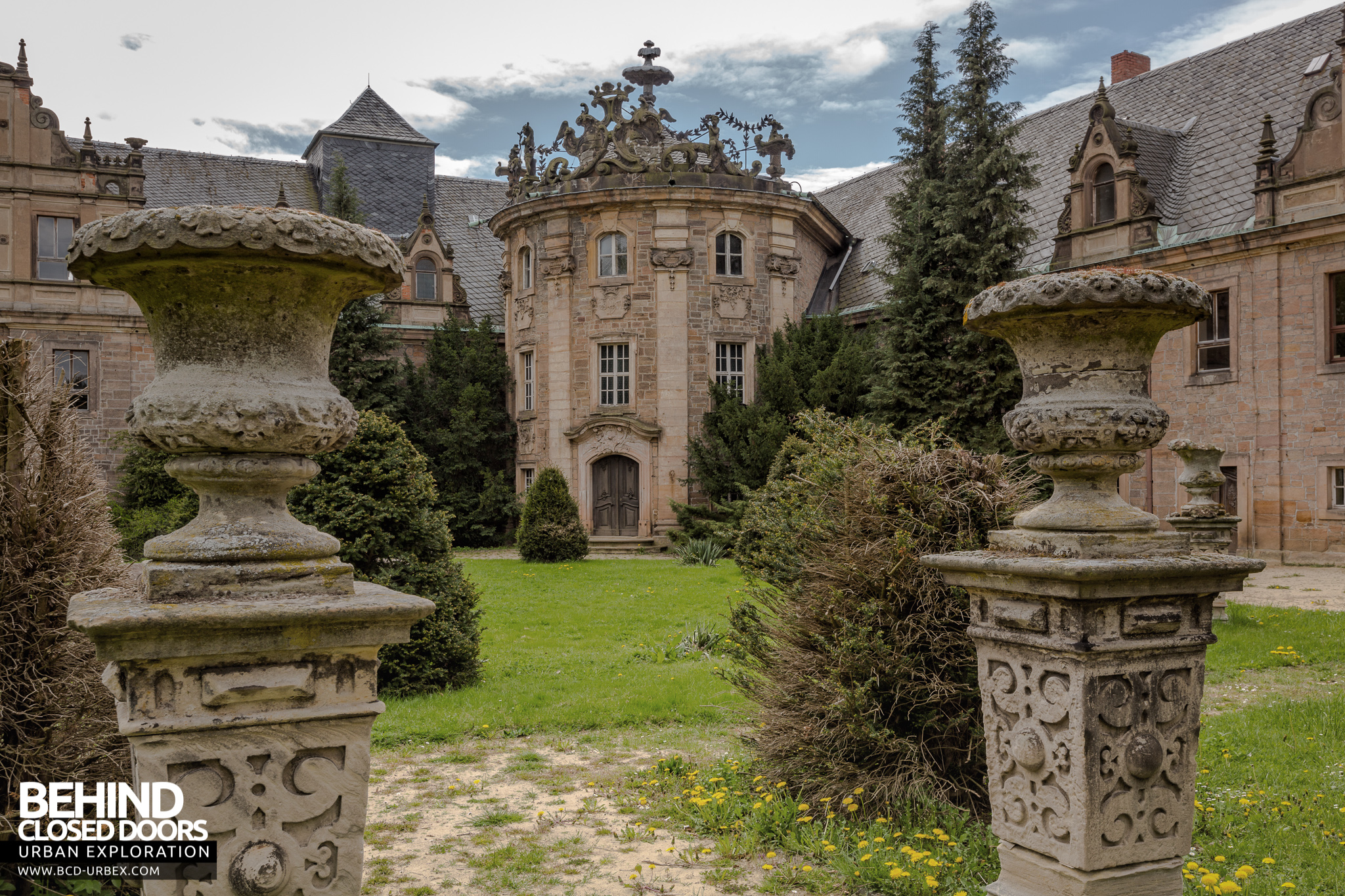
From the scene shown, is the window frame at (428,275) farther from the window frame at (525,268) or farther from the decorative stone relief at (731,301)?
the decorative stone relief at (731,301)

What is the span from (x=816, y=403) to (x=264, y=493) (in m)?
20.0

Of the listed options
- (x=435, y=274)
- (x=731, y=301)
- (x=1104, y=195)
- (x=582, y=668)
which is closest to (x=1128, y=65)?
(x=1104, y=195)

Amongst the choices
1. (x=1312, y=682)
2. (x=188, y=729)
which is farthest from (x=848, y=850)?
(x=1312, y=682)

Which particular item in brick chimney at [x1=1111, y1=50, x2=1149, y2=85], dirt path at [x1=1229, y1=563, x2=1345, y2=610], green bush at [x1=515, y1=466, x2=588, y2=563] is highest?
brick chimney at [x1=1111, y1=50, x2=1149, y2=85]

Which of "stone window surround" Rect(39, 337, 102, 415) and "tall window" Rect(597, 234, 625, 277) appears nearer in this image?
"tall window" Rect(597, 234, 625, 277)

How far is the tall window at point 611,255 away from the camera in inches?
965

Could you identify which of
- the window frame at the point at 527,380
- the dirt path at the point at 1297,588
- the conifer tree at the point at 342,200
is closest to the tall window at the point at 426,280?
the conifer tree at the point at 342,200

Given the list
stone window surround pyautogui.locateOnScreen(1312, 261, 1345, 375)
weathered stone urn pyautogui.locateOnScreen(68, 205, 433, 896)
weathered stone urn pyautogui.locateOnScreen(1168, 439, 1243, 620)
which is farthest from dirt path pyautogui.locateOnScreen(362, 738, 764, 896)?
stone window surround pyautogui.locateOnScreen(1312, 261, 1345, 375)

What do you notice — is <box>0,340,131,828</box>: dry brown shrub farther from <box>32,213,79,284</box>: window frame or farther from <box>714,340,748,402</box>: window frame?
<box>32,213,79,284</box>: window frame

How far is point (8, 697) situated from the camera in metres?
3.51

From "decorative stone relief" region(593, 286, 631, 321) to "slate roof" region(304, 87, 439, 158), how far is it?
13029 mm

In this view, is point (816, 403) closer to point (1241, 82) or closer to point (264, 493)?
point (1241, 82)

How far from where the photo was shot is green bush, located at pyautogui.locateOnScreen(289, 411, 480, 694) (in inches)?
325

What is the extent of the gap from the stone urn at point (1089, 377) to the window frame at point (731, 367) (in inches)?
822
